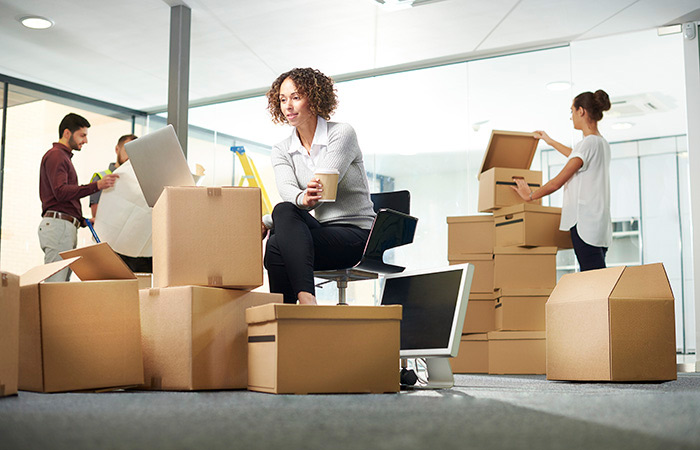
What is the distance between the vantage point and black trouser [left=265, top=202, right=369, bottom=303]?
2.17 meters

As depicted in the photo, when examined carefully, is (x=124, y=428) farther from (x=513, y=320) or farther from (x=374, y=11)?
(x=374, y=11)

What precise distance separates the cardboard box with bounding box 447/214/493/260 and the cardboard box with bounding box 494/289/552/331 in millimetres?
319

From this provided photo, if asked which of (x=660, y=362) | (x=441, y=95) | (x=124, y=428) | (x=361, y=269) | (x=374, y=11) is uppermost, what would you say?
(x=374, y=11)

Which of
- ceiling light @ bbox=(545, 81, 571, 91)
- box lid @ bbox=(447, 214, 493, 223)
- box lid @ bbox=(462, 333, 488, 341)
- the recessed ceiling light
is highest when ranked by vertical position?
the recessed ceiling light

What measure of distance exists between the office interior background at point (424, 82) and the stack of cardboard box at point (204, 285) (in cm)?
267

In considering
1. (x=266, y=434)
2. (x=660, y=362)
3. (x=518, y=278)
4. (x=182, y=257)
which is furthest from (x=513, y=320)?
(x=266, y=434)

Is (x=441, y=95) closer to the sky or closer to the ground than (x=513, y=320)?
closer to the sky

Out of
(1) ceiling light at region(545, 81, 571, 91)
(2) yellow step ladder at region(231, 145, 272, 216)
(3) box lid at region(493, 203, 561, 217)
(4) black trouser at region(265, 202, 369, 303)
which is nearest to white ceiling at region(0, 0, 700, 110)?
(1) ceiling light at region(545, 81, 571, 91)

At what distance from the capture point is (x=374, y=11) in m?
4.57

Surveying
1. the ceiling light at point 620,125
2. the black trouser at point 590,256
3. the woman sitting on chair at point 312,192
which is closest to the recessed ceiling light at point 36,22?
the woman sitting on chair at point 312,192

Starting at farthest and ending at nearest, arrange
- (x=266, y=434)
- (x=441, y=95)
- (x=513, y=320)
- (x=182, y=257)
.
→ (x=441, y=95) < (x=513, y=320) < (x=182, y=257) < (x=266, y=434)

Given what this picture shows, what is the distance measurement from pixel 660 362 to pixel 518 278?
1203 mm

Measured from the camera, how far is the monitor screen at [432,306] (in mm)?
2096

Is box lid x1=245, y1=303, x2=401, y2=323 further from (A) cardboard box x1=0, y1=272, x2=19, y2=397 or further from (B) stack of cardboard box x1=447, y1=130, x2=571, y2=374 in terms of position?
(B) stack of cardboard box x1=447, y1=130, x2=571, y2=374
